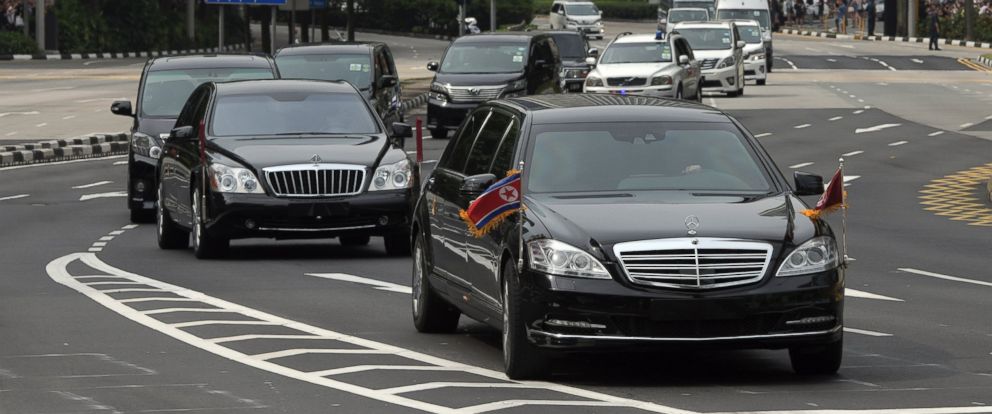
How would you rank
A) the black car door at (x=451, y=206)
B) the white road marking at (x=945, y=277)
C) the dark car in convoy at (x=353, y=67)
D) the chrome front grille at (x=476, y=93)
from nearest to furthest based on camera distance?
the black car door at (x=451, y=206) < the white road marking at (x=945, y=277) < the dark car in convoy at (x=353, y=67) < the chrome front grille at (x=476, y=93)

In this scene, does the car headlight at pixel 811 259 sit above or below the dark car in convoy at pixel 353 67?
above

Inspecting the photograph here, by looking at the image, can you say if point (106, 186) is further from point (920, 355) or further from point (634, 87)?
point (920, 355)

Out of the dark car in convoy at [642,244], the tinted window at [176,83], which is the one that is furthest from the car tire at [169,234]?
the dark car in convoy at [642,244]

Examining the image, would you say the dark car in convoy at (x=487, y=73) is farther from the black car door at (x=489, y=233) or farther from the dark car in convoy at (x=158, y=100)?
the black car door at (x=489, y=233)

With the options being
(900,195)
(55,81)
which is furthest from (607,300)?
(55,81)

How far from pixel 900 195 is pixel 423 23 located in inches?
3042

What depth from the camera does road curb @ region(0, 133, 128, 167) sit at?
34.1m

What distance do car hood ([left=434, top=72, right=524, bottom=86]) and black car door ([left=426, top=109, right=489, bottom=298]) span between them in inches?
955

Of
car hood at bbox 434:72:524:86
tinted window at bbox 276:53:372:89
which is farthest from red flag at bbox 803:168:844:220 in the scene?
car hood at bbox 434:72:524:86

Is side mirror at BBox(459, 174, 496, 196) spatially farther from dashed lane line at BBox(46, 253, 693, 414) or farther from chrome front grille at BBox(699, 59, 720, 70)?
chrome front grille at BBox(699, 59, 720, 70)

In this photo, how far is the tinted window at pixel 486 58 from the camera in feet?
125

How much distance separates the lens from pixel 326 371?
434 inches

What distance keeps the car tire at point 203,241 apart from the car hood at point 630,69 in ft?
79.9

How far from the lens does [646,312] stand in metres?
10.1
